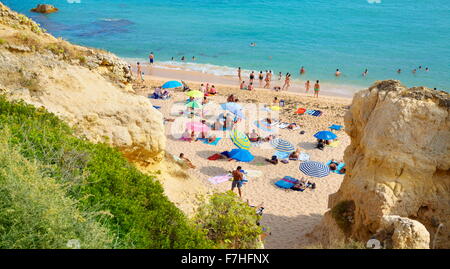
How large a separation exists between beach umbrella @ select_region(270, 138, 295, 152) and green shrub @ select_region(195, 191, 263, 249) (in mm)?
12189

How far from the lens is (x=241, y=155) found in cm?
1870

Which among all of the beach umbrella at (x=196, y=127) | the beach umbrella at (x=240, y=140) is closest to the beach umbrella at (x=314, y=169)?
the beach umbrella at (x=240, y=140)

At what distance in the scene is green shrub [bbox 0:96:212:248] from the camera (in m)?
6.38

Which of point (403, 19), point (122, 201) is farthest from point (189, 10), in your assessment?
point (122, 201)

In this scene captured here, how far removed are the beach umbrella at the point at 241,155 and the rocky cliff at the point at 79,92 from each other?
7284mm

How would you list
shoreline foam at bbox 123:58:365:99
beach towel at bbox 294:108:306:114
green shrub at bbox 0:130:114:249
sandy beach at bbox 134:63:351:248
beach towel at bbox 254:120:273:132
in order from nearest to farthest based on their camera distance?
green shrub at bbox 0:130:114:249
sandy beach at bbox 134:63:351:248
beach towel at bbox 254:120:273:132
beach towel at bbox 294:108:306:114
shoreline foam at bbox 123:58:365:99

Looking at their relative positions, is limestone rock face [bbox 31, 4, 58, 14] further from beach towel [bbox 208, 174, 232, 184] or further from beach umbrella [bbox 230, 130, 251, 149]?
beach towel [bbox 208, 174, 232, 184]

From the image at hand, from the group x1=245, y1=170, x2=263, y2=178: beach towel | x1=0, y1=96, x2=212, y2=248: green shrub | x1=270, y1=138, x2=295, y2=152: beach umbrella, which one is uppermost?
x1=0, y1=96, x2=212, y2=248: green shrub

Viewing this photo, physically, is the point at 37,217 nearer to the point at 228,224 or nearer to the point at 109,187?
the point at 109,187

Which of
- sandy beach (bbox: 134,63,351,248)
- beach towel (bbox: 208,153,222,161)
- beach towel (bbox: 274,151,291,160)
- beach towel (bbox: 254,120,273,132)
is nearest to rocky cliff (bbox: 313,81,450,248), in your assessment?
sandy beach (bbox: 134,63,351,248)

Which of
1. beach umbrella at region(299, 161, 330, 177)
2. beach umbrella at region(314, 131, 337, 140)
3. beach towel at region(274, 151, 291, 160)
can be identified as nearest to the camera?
beach umbrella at region(299, 161, 330, 177)

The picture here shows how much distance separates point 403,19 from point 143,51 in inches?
1793
